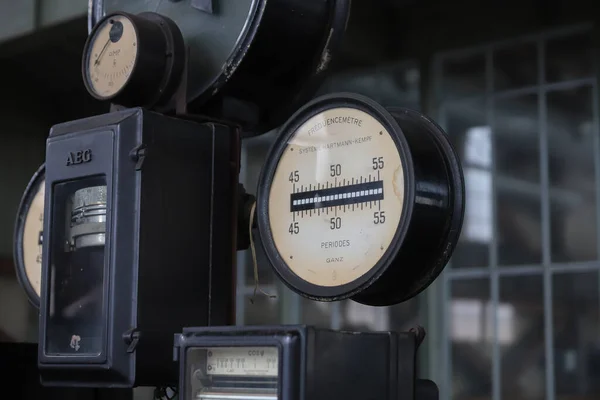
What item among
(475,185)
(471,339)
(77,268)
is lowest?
(471,339)

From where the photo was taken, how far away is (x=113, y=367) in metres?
1.64

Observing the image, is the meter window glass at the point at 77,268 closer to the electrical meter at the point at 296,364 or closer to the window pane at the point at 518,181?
the electrical meter at the point at 296,364

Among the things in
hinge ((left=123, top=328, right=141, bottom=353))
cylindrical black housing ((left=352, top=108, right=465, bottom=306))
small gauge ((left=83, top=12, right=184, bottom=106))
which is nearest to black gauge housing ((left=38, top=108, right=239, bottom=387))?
hinge ((left=123, top=328, right=141, bottom=353))

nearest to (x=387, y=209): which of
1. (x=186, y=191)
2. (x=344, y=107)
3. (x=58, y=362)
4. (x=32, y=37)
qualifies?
(x=344, y=107)

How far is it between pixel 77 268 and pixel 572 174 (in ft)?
12.3

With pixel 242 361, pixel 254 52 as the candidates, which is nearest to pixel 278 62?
pixel 254 52

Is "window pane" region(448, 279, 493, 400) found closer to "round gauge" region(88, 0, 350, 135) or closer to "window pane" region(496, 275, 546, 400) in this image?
"window pane" region(496, 275, 546, 400)

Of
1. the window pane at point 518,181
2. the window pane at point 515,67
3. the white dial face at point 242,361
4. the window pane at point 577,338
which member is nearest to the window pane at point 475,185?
the window pane at point 518,181

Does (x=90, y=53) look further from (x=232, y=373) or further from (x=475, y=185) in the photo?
(x=475, y=185)

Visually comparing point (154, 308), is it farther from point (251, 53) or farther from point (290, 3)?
point (290, 3)

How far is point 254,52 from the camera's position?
1758 millimetres

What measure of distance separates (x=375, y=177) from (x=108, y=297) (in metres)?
0.52

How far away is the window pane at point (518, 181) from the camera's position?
16.8ft

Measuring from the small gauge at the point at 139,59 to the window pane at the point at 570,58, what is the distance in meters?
3.60
